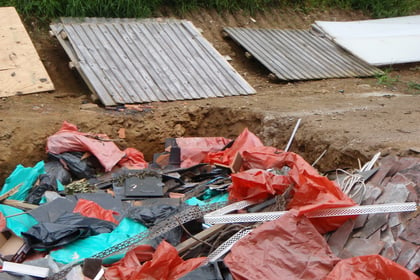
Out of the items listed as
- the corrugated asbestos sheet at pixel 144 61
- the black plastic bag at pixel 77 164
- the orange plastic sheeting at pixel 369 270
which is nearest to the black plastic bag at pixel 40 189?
the black plastic bag at pixel 77 164

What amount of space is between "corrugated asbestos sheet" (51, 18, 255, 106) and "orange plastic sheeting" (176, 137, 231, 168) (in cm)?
84

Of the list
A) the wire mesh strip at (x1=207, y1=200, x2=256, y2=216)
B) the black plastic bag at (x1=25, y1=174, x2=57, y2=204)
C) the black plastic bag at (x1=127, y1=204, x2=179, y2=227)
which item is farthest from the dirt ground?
the black plastic bag at (x1=127, y1=204, x2=179, y2=227)

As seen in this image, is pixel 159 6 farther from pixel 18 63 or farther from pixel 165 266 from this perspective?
pixel 165 266

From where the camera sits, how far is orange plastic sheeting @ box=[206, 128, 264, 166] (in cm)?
528

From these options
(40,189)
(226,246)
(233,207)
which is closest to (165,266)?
(226,246)

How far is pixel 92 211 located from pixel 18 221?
1.99ft

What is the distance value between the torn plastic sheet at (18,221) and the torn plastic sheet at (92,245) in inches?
17.9

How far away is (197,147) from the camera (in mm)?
5641

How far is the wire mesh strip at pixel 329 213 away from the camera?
3369 millimetres

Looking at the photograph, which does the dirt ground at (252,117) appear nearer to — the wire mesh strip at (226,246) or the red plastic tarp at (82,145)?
the red plastic tarp at (82,145)

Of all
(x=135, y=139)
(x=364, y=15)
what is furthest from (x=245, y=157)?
(x=364, y=15)

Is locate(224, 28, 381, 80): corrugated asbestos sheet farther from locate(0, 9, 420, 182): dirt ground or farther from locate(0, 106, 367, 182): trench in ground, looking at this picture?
locate(0, 106, 367, 182): trench in ground

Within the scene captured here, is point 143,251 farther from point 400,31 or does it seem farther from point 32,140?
point 400,31

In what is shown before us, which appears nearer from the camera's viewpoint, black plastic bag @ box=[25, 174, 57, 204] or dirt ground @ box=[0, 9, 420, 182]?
black plastic bag @ box=[25, 174, 57, 204]
